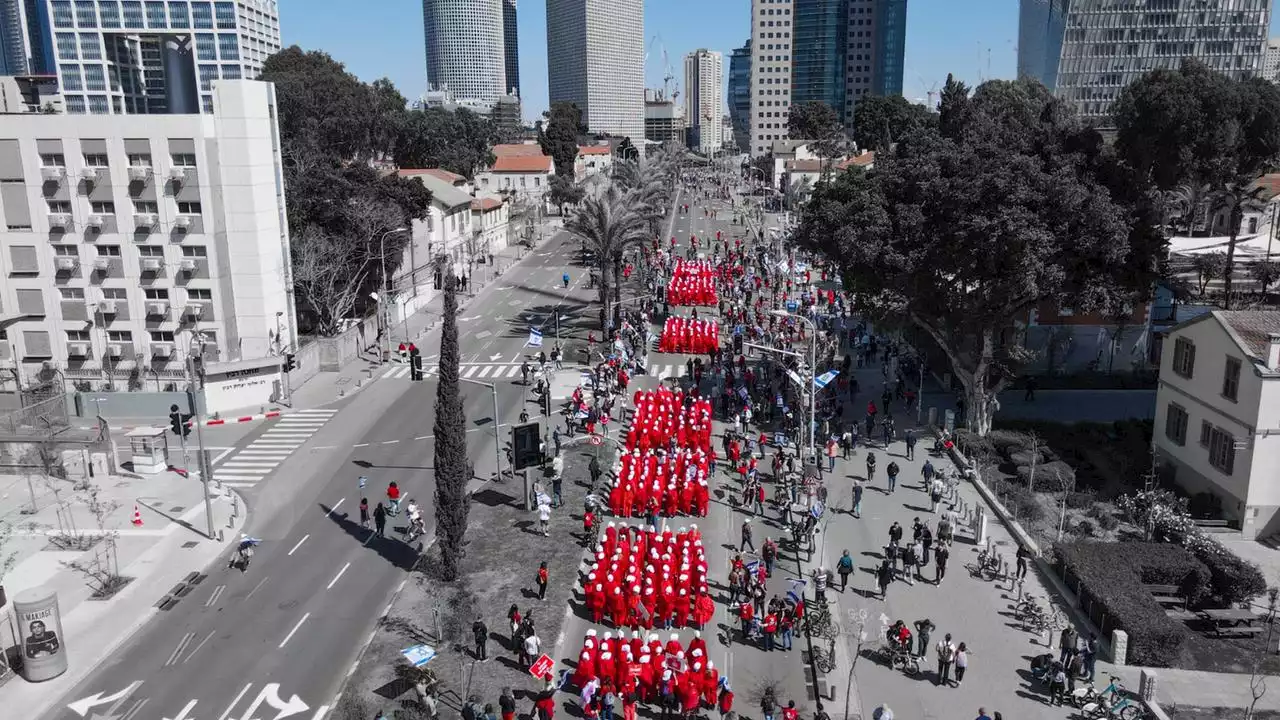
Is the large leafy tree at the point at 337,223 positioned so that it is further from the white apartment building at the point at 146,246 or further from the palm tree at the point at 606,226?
the palm tree at the point at 606,226

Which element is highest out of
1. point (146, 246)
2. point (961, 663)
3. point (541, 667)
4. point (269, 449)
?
point (146, 246)

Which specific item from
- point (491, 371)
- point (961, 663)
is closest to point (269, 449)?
point (491, 371)

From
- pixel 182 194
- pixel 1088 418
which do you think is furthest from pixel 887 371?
pixel 182 194

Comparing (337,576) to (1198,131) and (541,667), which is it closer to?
(541,667)

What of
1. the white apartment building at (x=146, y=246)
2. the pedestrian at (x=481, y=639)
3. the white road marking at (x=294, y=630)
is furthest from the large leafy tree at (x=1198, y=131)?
the white road marking at (x=294, y=630)

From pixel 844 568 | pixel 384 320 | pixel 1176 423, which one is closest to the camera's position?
pixel 844 568

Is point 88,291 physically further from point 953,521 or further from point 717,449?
point 953,521

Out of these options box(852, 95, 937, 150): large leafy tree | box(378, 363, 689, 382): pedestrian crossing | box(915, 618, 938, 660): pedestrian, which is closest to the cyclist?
box(915, 618, 938, 660): pedestrian
